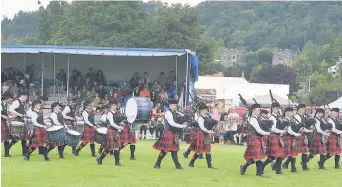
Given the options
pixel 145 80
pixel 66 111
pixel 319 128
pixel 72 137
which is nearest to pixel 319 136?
pixel 319 128

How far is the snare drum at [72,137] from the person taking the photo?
16.6 m

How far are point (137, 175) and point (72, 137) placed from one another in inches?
152

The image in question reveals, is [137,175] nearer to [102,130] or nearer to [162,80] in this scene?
[102,130]

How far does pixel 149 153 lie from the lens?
1881 cm

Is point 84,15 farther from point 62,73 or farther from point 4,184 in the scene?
point 4,184

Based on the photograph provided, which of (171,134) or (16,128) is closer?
(171,134)

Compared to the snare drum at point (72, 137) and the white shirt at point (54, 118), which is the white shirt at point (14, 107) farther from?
the snare drum at point (72, 137)

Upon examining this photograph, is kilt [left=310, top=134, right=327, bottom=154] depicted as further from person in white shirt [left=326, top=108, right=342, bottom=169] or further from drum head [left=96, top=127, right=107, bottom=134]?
drum head [left=96, top=127, right=107, bottom=134]

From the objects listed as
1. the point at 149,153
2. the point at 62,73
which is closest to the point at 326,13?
the point at 62,73

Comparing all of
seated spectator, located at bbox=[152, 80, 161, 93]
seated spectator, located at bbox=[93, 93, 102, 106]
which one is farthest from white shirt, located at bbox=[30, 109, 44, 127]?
seated spectator, located at bbox=[152, 80, 161, 93]

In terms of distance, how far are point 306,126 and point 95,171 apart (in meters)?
4.33

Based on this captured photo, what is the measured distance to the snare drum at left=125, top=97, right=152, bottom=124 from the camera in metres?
16.9

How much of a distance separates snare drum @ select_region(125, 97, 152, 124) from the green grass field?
3.34 feet

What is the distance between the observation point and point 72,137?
1677 centimetres
